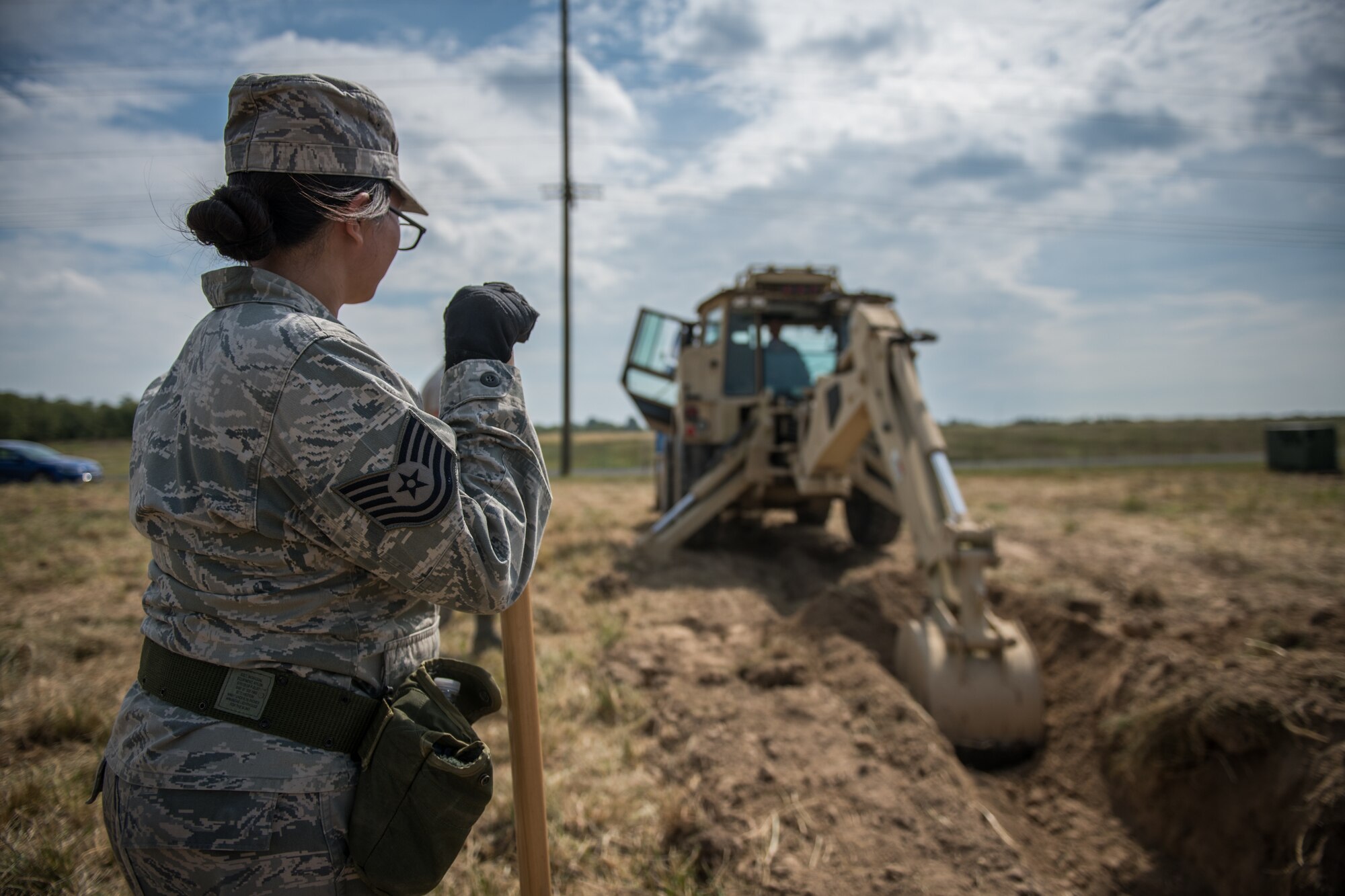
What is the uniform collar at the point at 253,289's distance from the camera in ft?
4.20

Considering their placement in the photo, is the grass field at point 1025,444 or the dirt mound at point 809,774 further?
the grass field at point 1025,444

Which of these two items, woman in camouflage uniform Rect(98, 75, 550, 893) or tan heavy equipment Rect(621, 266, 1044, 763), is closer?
woman in camouflage uniform Rect(98, 75, 550, 893)

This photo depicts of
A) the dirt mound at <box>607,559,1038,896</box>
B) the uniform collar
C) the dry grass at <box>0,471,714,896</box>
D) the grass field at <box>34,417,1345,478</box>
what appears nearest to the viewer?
the uniform collar

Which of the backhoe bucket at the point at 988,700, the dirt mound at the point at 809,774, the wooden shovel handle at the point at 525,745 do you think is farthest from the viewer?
the backhoe bucket at the point at 988,700

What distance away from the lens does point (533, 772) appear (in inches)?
66.1

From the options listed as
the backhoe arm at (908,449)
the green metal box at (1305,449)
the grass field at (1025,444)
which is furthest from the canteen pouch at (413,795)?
the green metal box at (1305,449)

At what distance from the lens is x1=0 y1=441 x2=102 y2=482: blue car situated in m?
18.8

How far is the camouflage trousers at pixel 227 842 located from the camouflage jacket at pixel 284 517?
0.03 metres

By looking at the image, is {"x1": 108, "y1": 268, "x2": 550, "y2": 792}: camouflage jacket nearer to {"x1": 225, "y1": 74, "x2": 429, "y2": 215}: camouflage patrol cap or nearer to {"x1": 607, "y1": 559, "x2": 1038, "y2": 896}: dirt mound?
{"x1": 225, "y1": 74, "x2": 429, "y2": 215}: camouflage patrol cap

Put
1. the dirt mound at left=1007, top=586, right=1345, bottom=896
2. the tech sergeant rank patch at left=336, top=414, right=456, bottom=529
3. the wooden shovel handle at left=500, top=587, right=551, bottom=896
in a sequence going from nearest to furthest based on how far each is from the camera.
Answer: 1. the tech sergeant rank patch at left=336, top=414, right=456, bottom=529
2. the wooden shovel handle at left=500, top=587, right=551, bottom=896
3. the dirt mound at left=1007, top=586, right=1345, bottom=896

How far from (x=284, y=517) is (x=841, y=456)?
5.99m

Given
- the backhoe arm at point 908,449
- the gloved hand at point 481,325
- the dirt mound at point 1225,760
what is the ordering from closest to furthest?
1. the gloved hand at point 481,325
2. the dirt mound at point 1225,760
3. the backhoe arm at point 908,449

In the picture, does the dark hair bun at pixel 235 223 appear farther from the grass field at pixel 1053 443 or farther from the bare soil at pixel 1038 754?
the grass field at pixel 1053 443

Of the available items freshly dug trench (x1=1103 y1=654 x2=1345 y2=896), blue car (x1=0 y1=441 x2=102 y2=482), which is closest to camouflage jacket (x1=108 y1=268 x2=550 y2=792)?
freshly dug trench (x1=1103 y1=654 x2=1345 y2=896)
